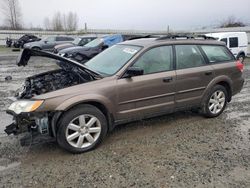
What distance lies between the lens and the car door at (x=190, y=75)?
16.7ft

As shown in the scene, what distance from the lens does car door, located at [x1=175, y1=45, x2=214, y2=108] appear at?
5098 millimetres

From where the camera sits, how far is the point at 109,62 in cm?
493

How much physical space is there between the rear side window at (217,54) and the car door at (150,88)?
102 cm

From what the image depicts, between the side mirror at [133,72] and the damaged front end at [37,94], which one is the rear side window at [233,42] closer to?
the side mirror at [133,72]

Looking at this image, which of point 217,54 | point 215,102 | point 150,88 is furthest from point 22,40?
point 150,88

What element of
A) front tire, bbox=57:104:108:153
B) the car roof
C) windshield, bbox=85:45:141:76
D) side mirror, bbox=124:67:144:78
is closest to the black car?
windshield, bbox=85:45:141:76

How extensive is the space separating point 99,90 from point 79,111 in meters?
0.46

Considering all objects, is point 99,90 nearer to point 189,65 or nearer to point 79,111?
point 79,111

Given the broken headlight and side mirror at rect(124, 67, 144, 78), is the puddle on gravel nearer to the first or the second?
the broken headlight

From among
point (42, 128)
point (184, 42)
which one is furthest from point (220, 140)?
point (42, 128)

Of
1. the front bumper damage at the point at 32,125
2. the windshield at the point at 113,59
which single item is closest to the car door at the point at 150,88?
the windshield at the point at 113,59

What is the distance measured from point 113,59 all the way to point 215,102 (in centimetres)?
241

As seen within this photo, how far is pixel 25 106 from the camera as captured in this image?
152 inches

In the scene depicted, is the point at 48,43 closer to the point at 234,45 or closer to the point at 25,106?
the point at 234,45
